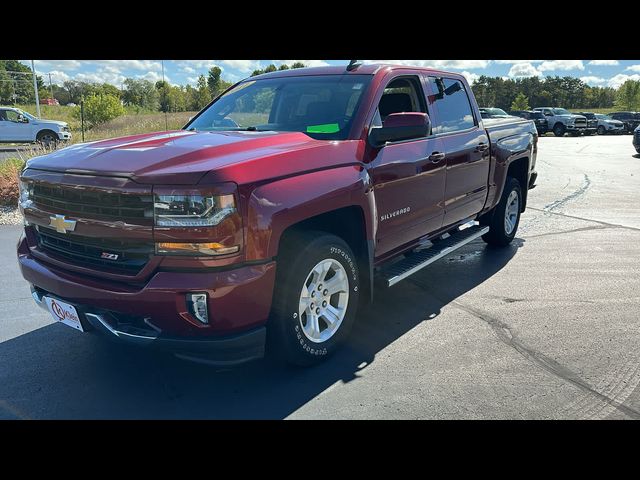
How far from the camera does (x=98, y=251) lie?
9.99 feet

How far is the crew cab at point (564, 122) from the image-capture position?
35062 mm

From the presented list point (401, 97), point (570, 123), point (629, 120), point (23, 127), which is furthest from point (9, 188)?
point (629, 120)

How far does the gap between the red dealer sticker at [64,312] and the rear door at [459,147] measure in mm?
3262

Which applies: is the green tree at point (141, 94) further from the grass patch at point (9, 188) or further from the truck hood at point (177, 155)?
the truck hood at point (177, 155)

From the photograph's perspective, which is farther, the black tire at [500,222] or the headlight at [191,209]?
the black tire at [500,222]

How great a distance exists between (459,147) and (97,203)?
11.1 feet

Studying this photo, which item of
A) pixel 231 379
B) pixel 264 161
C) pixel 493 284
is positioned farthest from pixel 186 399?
pixel 493 284

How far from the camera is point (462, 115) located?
534 cm

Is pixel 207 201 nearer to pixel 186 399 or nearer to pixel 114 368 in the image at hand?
pixel 186 399

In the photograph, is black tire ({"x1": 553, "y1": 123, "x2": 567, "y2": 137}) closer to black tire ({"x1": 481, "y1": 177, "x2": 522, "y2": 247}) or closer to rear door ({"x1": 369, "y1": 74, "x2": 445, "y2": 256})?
black tire ({"x1": 481, "y1": 177, "x2": 522, "y2": 247})

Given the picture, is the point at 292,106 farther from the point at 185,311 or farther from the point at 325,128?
the point at 185,311

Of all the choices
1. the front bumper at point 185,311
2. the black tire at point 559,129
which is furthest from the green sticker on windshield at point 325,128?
the black tire at point 559,129

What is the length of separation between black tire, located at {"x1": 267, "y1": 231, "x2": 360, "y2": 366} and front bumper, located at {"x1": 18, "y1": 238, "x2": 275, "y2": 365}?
14 cm
